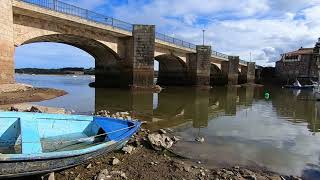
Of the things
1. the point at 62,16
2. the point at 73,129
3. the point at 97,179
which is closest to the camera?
the point at 97,179

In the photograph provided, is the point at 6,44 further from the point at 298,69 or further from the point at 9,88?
the point at 298,69

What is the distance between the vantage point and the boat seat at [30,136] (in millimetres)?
6283

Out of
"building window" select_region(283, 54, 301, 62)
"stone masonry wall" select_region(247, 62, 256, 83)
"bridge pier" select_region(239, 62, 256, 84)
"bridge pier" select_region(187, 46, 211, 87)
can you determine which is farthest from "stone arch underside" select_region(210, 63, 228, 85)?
"building window" select_region(283, 54, 301, 62)

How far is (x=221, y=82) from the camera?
5638 centimetres

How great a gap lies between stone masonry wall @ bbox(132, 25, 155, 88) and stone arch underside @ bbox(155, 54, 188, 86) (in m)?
12.1

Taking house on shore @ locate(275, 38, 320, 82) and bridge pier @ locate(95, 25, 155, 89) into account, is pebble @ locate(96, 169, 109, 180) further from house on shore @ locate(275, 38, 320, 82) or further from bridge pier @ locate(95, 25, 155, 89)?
house on shore @ locate(275, 38, 320, 82)

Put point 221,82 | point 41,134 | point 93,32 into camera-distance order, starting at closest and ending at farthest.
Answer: point 41,134, point 93,32, point 221,82

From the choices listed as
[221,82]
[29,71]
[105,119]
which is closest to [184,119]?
[105,119]

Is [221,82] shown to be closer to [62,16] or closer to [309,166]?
[62,16]

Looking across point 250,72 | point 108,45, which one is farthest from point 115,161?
point 250,72

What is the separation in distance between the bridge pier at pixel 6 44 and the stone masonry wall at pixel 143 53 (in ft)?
43.6

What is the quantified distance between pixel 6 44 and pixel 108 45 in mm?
11681

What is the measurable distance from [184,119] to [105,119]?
22.7ft

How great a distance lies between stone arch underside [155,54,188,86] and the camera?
45.7m
